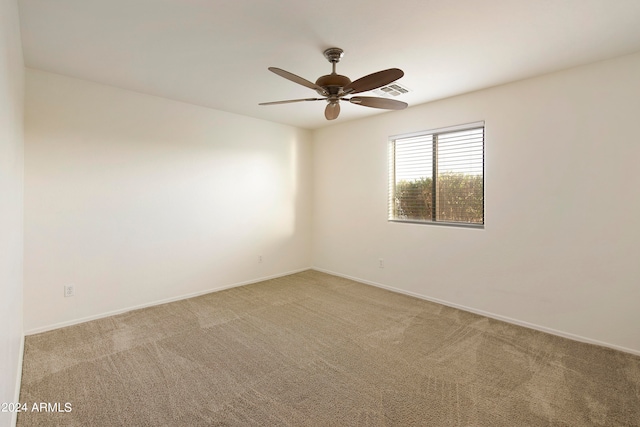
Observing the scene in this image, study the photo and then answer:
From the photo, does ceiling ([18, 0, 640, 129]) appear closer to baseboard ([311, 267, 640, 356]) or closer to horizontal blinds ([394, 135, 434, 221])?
horizontal blinds ([394, 135, 434, 221])

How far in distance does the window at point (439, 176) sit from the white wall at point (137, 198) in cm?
187

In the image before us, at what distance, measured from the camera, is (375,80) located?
213cm

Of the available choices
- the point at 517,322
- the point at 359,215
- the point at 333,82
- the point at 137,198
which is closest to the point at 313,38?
the point at 333,82

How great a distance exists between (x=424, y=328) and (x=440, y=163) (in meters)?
2.03

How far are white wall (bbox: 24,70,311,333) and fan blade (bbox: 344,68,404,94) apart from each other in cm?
249

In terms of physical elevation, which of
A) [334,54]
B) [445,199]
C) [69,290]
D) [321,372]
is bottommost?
[321,372]

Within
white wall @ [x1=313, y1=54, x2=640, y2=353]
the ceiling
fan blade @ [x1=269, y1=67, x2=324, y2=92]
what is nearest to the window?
white wall @ [x1=313, y1=54, x2=640, y2=353]

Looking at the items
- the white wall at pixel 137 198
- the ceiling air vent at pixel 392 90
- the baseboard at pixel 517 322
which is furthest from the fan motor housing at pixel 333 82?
the baseboard at pixel 517 322

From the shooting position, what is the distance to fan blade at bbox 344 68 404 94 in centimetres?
202

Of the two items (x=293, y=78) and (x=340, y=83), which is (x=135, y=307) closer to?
(x=293, y=78)

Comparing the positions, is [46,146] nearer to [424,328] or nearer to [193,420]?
[193,420]

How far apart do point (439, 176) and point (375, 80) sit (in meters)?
2.18

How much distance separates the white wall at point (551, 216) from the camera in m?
2.60

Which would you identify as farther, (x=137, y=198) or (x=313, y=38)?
(x=137, y=198)
